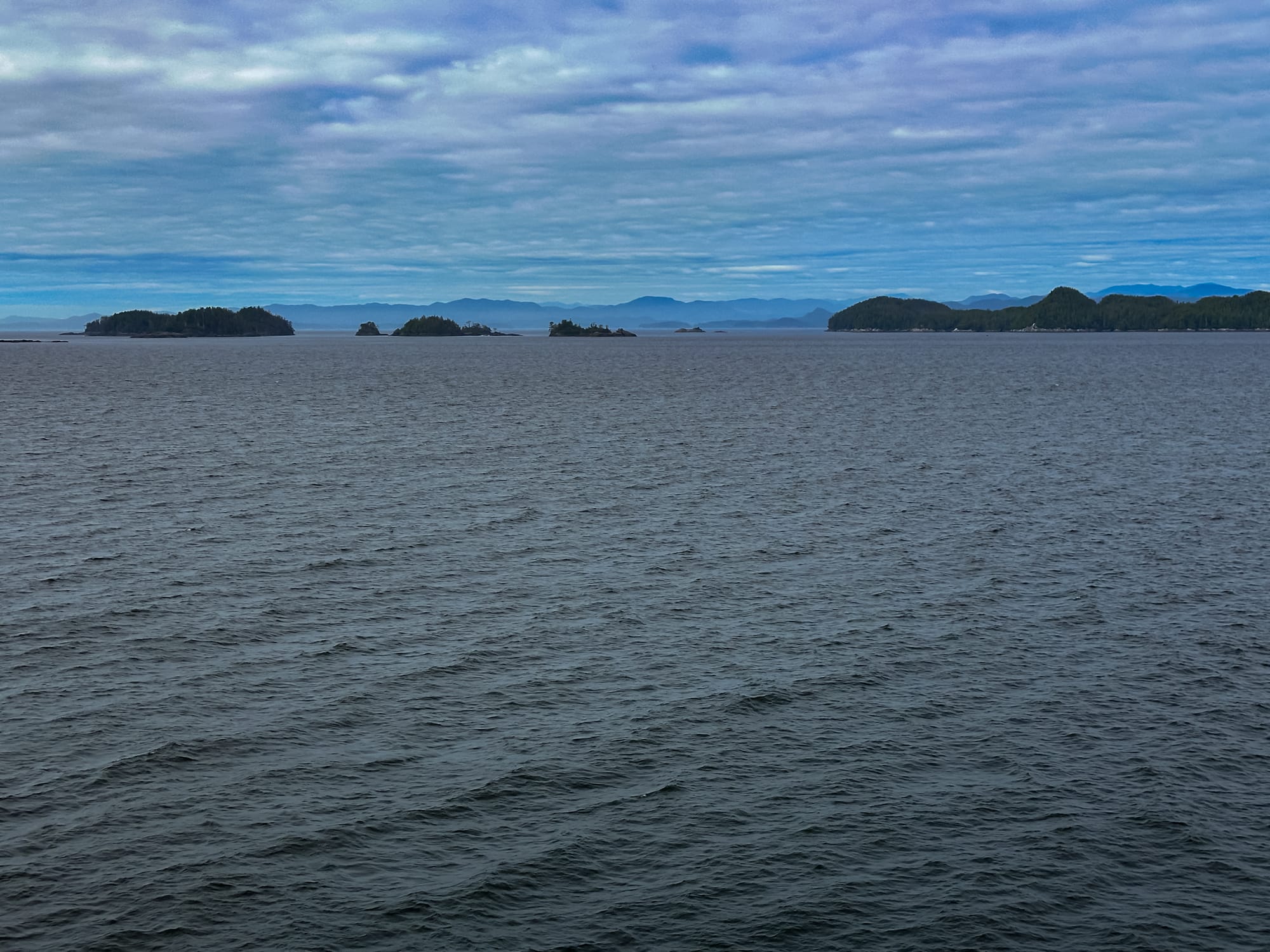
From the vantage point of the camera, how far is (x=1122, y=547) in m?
42.7

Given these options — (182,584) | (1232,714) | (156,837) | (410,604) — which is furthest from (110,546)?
(1232,714)

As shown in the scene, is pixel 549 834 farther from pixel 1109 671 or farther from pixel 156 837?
pixel 1109 671

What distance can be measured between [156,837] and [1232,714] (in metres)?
22.2

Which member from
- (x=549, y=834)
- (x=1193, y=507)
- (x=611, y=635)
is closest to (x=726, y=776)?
(x=549, y=834)

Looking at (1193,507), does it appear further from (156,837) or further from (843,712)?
(156,837)

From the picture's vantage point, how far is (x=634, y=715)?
86.2 ft

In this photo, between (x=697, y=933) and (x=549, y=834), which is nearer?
(x=697, y=933)

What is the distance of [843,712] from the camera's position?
2648cm

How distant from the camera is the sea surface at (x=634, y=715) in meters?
18.5

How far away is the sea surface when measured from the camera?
18.5 meters

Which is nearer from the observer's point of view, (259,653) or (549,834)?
(549,834)

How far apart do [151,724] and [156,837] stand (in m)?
5.48

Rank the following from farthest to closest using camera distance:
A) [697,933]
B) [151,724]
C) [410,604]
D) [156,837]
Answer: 1. [410,604]
2. [151,724]
3. [156,837]
4. [697,933]

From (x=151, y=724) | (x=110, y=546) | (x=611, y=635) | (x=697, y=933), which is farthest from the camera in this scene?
(x=110, y=546)
